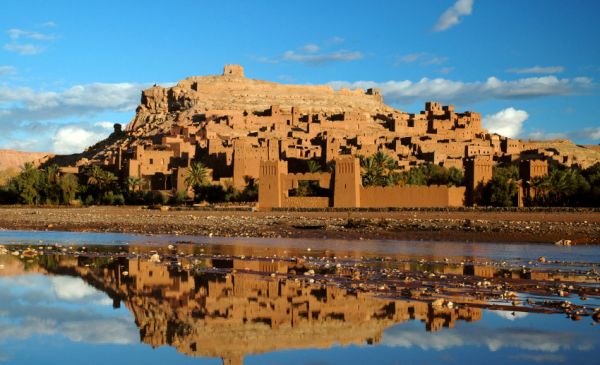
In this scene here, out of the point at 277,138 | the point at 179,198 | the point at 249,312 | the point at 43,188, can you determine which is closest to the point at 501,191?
the point at 179,198

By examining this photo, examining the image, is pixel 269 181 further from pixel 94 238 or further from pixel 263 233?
pixel 94 238

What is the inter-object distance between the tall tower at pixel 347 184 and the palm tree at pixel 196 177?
44.9 feet

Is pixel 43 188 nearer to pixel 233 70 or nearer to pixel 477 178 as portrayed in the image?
pixel 477 178

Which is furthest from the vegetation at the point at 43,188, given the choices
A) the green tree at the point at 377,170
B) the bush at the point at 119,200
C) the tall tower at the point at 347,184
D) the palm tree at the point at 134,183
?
the tall tower at the point at 347,184

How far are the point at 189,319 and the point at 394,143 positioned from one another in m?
58.4

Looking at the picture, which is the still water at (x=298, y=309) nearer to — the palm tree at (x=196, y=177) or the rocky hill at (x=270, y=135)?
the palm tree at (x=196, y=177)

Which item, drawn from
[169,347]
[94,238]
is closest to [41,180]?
[94,238]

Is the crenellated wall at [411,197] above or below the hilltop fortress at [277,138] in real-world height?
below

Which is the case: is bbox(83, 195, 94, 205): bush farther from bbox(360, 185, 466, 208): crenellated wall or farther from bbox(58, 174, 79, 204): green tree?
bbox(360, 185, 466, 208): crenellated wall

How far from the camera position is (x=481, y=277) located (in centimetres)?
1752

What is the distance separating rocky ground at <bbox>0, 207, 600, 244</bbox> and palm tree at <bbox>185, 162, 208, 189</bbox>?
7.89 metres

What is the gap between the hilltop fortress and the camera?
5909cm

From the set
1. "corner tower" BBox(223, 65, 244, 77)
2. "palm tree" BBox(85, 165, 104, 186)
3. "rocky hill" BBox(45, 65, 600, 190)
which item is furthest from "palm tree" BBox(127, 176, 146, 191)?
"corner tower" BBox(223, 65, 244, 77)

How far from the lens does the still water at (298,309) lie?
10.5m
